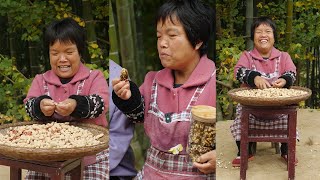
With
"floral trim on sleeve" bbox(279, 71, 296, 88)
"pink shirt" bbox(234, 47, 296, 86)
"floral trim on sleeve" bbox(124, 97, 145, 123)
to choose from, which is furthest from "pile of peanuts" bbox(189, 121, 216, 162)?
"floral trim on sleeve" bbox(279, 71, 296, 88)

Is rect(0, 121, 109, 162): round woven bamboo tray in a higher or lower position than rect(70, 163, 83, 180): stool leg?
higher

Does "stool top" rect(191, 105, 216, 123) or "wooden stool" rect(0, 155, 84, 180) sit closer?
"stool top" rect(191, 105, 216, 123)

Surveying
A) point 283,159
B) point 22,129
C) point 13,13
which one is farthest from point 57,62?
point 283,159

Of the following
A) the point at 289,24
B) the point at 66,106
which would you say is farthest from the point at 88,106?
the point at 289,24

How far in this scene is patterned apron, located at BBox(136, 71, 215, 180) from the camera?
2.76 feet

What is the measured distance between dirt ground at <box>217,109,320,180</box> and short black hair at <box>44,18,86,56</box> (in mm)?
580

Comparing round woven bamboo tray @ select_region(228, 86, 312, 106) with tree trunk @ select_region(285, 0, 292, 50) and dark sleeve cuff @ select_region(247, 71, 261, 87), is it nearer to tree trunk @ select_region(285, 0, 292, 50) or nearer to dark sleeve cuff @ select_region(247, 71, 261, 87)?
dark sleeve cuff @ select_region(247, 71, 261, 87)

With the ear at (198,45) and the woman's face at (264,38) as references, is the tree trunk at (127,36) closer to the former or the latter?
the ear at (198,45)

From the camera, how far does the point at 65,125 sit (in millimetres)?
1050

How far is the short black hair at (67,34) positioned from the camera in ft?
3.52

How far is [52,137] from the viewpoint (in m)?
1.02

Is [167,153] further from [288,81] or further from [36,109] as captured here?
[288,81]

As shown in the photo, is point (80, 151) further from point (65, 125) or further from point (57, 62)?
point (57, 62)

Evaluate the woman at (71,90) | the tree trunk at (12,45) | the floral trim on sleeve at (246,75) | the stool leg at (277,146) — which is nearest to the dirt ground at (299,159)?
the stool leg at (277,146)
